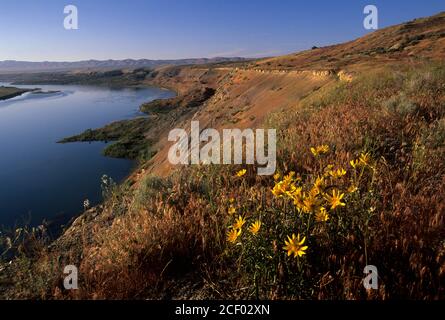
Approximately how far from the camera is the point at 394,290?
7.00 ft

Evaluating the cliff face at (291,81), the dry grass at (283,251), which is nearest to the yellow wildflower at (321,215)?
the dry grass at (283,251)

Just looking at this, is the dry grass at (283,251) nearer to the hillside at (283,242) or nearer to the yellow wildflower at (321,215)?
the hillside at (283,242)

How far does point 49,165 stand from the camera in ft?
84.0

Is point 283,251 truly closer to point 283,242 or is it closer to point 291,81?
point 283,242

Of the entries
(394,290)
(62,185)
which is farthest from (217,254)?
(62,185)

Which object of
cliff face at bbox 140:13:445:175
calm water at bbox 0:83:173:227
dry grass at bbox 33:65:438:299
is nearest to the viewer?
dry grass at bbox 33:65:438:299

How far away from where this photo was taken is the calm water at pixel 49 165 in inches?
714

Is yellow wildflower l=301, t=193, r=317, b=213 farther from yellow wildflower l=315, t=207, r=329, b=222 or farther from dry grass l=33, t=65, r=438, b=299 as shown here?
dry grass l=33, t=65, r=438, b=299

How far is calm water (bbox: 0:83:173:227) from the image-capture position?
714 inches

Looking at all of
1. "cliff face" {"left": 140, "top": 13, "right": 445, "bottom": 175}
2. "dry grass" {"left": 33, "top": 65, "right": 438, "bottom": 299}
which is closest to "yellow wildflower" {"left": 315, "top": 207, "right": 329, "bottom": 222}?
"dry grass" {"left": 33, "top": 65, "right": 438, "bottom": 299}

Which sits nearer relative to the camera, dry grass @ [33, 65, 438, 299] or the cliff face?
dry grass @ [33, 65, 438, 299]

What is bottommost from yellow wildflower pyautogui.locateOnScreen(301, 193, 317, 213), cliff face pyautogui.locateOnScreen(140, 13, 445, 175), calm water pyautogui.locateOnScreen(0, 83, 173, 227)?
calm water pyautogui.locateOnScreen(0, 83, 173, 227)

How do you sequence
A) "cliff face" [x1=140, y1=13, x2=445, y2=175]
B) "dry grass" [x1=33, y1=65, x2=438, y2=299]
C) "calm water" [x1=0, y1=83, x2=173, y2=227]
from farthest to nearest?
1. "calm water" [x1=0, y1=83, x2=173, y2=227]
2. "cliff face" [x1=140, y1=13, x2=445, y2=175]
3. "dry grass" [x1=33, y1=65, x2=438, y2=299]
